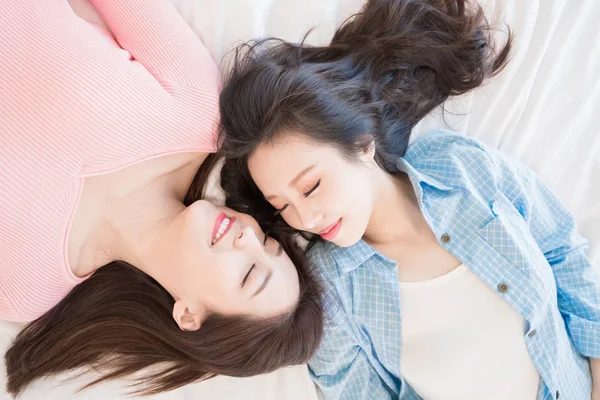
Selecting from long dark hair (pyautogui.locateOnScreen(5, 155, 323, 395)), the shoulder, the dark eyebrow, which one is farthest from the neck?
the dark eyebrow

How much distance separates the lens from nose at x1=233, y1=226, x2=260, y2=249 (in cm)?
141

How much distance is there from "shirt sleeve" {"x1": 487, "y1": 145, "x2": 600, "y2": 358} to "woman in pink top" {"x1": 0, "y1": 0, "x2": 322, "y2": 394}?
0.68 meters

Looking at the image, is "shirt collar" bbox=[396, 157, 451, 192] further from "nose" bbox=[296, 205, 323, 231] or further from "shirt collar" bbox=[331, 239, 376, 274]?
"nose" bbox=[296, 205, 323, 231]

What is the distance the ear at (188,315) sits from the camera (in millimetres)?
1444

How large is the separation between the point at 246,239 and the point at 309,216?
0.58 feet

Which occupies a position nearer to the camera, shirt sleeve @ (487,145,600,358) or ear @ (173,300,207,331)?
ear @ (173,300,207,331)

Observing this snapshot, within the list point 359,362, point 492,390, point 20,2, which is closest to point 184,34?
point 20,2

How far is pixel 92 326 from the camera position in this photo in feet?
5.35

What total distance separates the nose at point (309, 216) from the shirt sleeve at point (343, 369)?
13.9 inches

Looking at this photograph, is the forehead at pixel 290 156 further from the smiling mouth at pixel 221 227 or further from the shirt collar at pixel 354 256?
the shirt collar at pixel 354 256

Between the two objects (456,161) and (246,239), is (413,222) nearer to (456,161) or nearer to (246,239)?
(456,161)

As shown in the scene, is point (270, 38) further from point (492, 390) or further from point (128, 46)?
point (492, 390)

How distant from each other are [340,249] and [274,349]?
1.17 feet

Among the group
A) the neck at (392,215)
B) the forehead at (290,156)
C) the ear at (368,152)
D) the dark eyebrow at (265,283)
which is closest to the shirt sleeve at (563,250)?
the neck at (392,215)
